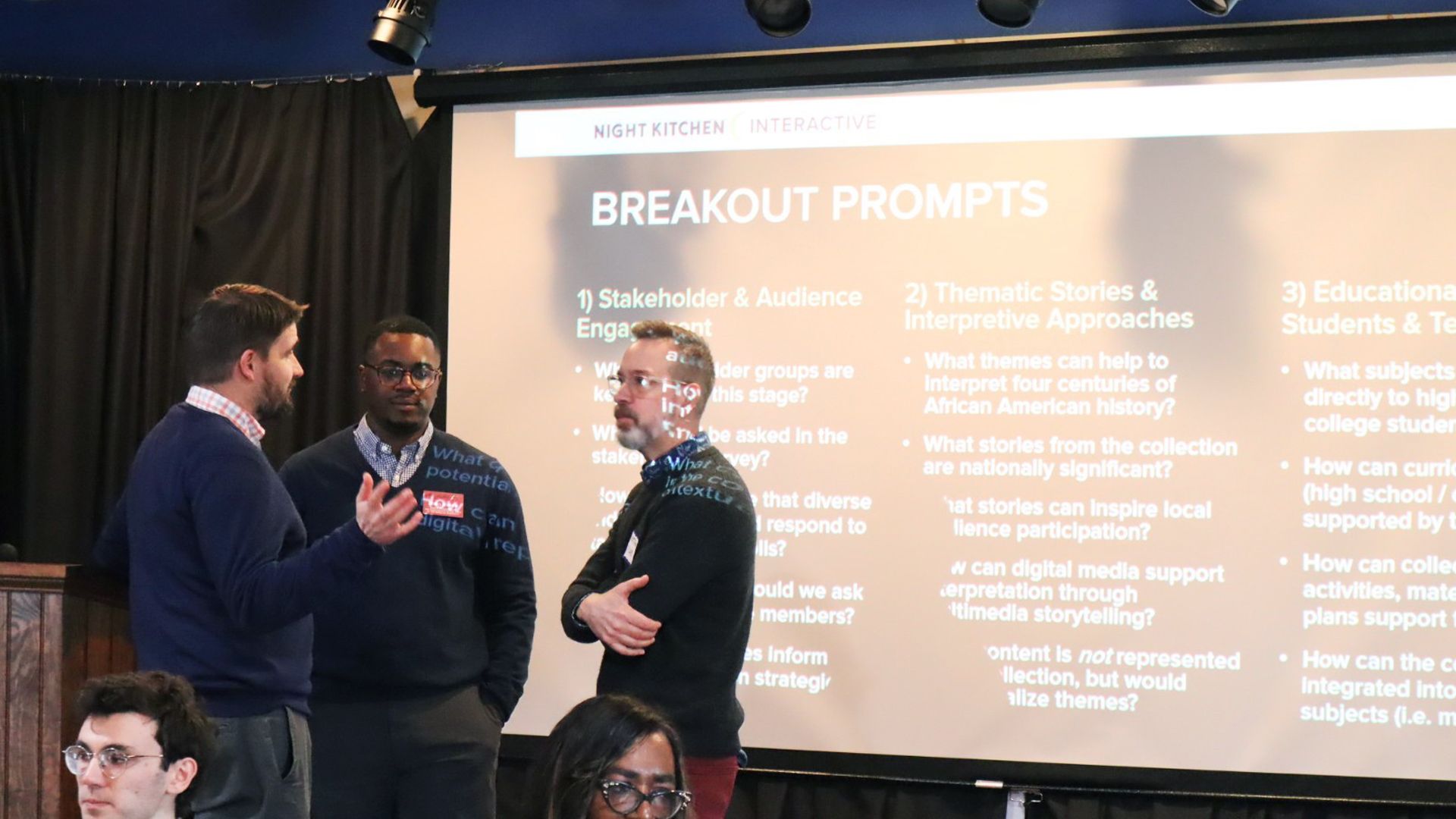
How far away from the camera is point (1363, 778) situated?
400 cm

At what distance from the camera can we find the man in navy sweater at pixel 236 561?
271cm

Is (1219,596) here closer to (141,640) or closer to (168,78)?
(141,640)

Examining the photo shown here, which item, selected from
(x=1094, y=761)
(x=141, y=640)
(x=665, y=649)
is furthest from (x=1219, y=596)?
(x=141, y=640)

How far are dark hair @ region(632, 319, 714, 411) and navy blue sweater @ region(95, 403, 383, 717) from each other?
730 millimetres

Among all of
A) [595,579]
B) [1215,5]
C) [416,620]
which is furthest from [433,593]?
[1215,5]

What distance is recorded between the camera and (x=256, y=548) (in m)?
2.74

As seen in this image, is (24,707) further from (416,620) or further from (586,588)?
(586,588)

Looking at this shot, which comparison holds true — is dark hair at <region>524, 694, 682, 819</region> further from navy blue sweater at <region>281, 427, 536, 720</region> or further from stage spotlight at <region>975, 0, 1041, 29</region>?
stage spotlight at <region>975, 0, 1041, 29</region>

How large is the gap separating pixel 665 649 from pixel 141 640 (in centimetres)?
99

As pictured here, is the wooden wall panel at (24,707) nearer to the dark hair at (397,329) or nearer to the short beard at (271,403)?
the short beard at (271,403)

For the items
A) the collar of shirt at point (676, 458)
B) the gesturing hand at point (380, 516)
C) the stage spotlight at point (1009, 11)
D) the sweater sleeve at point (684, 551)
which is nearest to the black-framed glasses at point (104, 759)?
the gesturing hand at point (380, 516)

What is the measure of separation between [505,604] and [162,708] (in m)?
1.12

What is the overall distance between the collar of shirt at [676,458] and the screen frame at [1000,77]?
1372 millimetres

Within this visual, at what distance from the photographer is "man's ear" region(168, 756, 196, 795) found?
236cm
